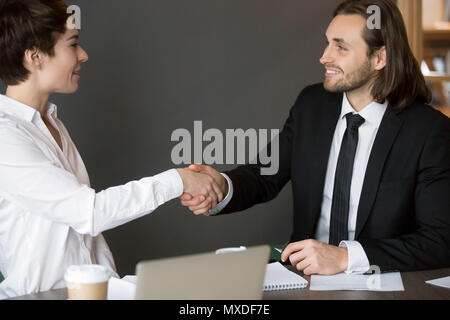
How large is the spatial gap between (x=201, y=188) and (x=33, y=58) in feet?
2.43

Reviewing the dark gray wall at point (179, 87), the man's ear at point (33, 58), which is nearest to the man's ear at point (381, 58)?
the dark gray wall at point (179, 87)

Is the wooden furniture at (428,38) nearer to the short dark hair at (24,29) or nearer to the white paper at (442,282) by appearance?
the white paper at (442,282)

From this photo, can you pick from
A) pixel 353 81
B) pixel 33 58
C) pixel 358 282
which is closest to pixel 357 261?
pixel 358 282

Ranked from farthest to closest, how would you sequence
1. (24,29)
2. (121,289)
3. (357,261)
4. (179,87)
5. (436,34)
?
(436,34) → (179,87) → (24,29) → (357,261) → (121,289)

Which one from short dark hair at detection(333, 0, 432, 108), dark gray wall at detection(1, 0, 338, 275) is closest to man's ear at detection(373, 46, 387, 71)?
short dark hair at detection(333, 0, 432, 108)

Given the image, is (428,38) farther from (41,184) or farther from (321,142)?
(41,184)

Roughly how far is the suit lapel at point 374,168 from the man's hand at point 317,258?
399mm

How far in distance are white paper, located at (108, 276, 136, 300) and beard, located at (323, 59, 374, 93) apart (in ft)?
3.90

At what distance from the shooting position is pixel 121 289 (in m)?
1.44

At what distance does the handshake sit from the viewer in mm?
2096

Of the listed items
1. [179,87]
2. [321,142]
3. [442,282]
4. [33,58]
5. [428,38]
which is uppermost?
[428,38]

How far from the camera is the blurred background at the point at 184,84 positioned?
10.9ft

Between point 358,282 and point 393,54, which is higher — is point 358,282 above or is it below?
below
